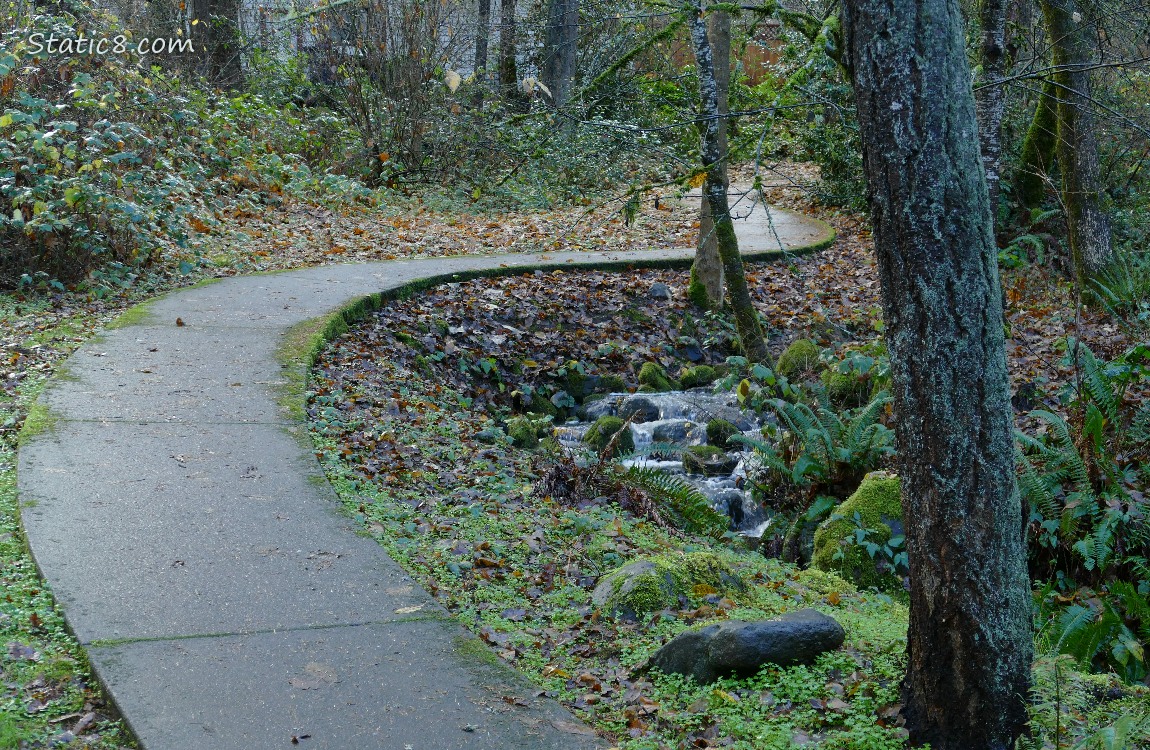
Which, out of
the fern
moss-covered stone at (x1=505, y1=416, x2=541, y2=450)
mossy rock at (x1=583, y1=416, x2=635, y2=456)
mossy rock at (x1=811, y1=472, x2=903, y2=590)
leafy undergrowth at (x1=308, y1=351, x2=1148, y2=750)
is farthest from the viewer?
mossy rock at (x1=583, y1=416, x2=635, y2=456)

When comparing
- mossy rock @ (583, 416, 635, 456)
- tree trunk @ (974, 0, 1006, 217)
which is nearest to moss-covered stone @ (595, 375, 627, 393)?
mossy rock @ (583, 416, 635, 456)

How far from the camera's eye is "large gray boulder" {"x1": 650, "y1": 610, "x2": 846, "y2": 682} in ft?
12.3

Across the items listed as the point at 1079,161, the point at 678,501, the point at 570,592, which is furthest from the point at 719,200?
the point at 570,592

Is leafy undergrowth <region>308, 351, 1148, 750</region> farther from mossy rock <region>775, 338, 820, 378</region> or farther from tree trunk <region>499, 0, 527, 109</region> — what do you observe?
tree trunk <region>499, 0, 527, 109</region>

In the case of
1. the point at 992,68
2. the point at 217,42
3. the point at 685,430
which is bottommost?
the point at 685,430

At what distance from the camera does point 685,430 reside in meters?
9.48

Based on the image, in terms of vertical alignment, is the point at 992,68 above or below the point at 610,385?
above

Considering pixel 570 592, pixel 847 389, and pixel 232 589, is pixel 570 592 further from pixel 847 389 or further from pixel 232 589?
pixel 847 389

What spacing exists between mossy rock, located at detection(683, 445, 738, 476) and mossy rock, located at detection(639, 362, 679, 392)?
1988 millimetres

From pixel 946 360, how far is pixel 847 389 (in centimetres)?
629

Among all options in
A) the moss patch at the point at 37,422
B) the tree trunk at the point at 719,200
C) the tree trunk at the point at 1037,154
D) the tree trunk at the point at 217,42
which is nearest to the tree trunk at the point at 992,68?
the tree trunk at the point at 719,200

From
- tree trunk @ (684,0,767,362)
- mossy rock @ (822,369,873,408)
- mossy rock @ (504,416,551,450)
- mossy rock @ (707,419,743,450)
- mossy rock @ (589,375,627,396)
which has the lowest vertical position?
mossy rock @ (707,419,743,450)

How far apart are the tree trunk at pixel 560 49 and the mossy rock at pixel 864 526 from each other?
47.9 feet

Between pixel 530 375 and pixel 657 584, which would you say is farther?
pixel 530 375
